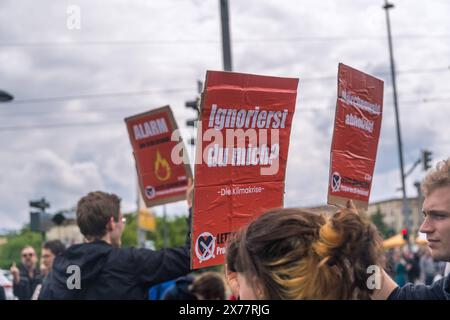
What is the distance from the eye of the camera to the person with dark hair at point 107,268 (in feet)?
14.2

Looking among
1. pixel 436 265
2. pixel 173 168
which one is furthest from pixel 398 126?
pixel 173 168

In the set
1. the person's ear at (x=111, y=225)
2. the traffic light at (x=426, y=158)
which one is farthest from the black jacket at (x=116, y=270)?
the traffic light at (x=426, y=158)

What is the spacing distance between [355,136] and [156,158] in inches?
74.5

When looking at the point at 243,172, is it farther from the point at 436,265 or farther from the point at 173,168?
the point at 436,265

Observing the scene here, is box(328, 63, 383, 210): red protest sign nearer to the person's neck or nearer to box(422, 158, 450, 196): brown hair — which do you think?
box(422, 158, 450, 196): brown hair

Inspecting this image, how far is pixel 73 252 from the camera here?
4434 mm

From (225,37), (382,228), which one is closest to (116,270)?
(382,228)

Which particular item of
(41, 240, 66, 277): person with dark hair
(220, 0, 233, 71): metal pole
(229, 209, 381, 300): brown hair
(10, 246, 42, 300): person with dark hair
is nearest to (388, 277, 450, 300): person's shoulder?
(229, 209, 381, 300): brown hair

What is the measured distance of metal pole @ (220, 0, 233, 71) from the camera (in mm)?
9711

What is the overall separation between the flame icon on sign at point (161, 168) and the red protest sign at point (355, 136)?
1718mm

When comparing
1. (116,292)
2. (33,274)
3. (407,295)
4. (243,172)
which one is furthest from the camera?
(33,274)

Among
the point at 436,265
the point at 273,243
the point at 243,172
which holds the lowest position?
the point at 436,265

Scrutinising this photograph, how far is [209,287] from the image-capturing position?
19.9ft
